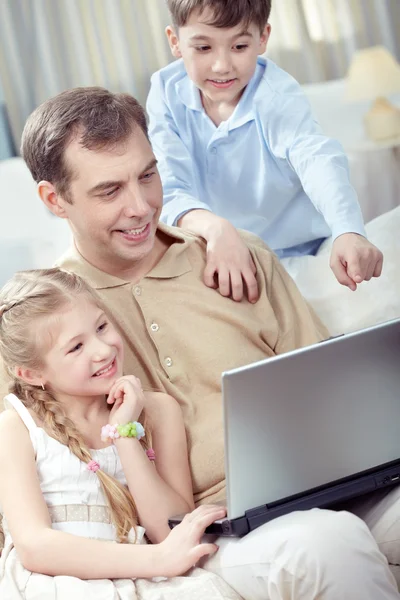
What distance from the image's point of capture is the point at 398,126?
3.43 meters

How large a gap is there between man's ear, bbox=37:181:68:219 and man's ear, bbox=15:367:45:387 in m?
0.28

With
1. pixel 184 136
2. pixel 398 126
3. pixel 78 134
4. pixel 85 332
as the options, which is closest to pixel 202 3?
pixel 184 136

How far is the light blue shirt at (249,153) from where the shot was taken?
189 cm

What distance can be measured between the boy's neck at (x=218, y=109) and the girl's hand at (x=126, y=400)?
81 cm

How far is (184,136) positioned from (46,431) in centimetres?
88

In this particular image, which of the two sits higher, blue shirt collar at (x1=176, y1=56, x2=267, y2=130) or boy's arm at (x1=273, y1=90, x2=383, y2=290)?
blue shirt collar at (x1=176, y1=56, x2=267, y2=130)

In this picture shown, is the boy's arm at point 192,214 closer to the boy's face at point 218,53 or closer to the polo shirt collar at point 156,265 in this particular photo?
the polo shirt collar at point 156,265

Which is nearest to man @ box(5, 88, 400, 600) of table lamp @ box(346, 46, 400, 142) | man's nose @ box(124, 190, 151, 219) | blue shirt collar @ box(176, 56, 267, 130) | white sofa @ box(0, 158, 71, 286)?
man's nose @ box(124, 190, 151, 219)

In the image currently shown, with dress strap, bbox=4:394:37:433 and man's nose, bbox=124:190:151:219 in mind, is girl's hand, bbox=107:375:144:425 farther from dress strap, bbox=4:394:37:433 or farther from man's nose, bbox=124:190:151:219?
man's nose, bbox=124:190:151:219

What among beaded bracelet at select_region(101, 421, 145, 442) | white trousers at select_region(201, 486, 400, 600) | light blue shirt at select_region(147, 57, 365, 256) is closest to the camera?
white trousers at select_region(201, 486, 400, 600)

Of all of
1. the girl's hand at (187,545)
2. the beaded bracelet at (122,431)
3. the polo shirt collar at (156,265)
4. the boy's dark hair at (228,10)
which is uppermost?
the boy's dark hair at (228,10)

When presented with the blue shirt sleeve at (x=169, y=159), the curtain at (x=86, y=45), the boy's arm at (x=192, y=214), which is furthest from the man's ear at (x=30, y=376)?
the curtain at (x=86, y=45)

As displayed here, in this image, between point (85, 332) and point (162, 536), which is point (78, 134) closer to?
point (85, 332)

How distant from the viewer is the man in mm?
1454
